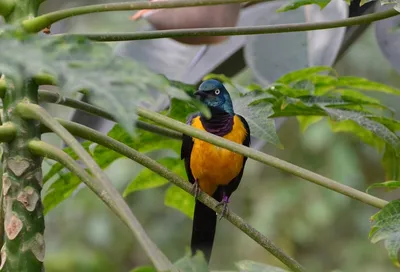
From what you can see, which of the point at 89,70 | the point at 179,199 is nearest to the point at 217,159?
the point at 179,199

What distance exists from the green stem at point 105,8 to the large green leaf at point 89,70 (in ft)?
0.71

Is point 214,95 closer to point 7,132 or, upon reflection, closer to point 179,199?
point 179,199

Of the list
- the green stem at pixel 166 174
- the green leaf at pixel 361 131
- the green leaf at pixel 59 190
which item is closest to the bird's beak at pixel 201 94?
the green leaf at pixel 361 131

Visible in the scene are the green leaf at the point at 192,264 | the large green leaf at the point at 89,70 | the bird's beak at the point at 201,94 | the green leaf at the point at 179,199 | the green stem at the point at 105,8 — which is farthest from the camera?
the bird's beak at the point at 201,94

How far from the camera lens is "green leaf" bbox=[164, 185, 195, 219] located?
1.46 m

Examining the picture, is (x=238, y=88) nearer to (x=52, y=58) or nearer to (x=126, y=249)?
(x=52, y=58)

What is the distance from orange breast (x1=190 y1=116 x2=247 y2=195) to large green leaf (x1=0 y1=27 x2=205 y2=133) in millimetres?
749

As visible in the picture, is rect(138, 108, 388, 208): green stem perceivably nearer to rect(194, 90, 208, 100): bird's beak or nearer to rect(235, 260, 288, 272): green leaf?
rect(235, 260, 288, 272): green leaf

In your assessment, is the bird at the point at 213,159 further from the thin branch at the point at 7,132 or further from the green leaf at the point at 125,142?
the thin branch at the point at 7,132

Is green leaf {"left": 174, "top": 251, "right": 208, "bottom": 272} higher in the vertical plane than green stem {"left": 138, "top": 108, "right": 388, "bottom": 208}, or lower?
lower

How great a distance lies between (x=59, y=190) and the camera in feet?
4.00

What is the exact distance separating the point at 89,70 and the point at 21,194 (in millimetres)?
360

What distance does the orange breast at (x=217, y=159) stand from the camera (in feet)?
4.91

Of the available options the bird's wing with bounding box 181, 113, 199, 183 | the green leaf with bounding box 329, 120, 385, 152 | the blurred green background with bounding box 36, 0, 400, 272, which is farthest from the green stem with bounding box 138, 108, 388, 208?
the blurred green background with bounding box 36, 0, 400, 272
